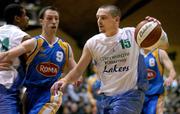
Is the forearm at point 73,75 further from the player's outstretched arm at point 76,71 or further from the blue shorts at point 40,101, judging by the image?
the blue shorts at point 40,101

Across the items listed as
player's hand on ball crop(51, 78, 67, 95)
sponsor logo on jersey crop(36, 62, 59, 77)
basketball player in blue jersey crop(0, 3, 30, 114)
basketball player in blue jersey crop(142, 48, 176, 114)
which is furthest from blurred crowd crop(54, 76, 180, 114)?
player's hand on ball crop(51, 78, 67, 95)

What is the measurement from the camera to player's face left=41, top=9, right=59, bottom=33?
197 inches

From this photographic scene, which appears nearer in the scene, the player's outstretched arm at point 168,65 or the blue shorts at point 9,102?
the blue shorts at point 9,102

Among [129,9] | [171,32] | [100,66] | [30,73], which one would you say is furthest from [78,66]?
[171,32]

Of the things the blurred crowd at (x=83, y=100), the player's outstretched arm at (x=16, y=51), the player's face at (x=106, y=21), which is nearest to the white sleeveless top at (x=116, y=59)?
the player's face at (x=106, y=21)

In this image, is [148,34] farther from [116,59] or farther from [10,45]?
[10,45]

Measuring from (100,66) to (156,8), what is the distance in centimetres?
562

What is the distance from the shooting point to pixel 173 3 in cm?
997

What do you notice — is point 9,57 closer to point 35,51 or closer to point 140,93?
point 35,51

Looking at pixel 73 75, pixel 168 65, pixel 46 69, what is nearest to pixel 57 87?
pixel 73 75

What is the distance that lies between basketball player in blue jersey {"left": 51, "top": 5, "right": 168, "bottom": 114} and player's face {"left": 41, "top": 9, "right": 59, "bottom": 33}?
54 cm

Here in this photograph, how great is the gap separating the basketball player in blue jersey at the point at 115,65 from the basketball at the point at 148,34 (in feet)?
0.39

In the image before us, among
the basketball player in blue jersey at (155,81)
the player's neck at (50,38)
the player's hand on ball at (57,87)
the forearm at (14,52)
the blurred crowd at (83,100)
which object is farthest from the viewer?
the blurred crowd at (83,100)

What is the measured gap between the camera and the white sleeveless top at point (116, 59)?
182 inches
